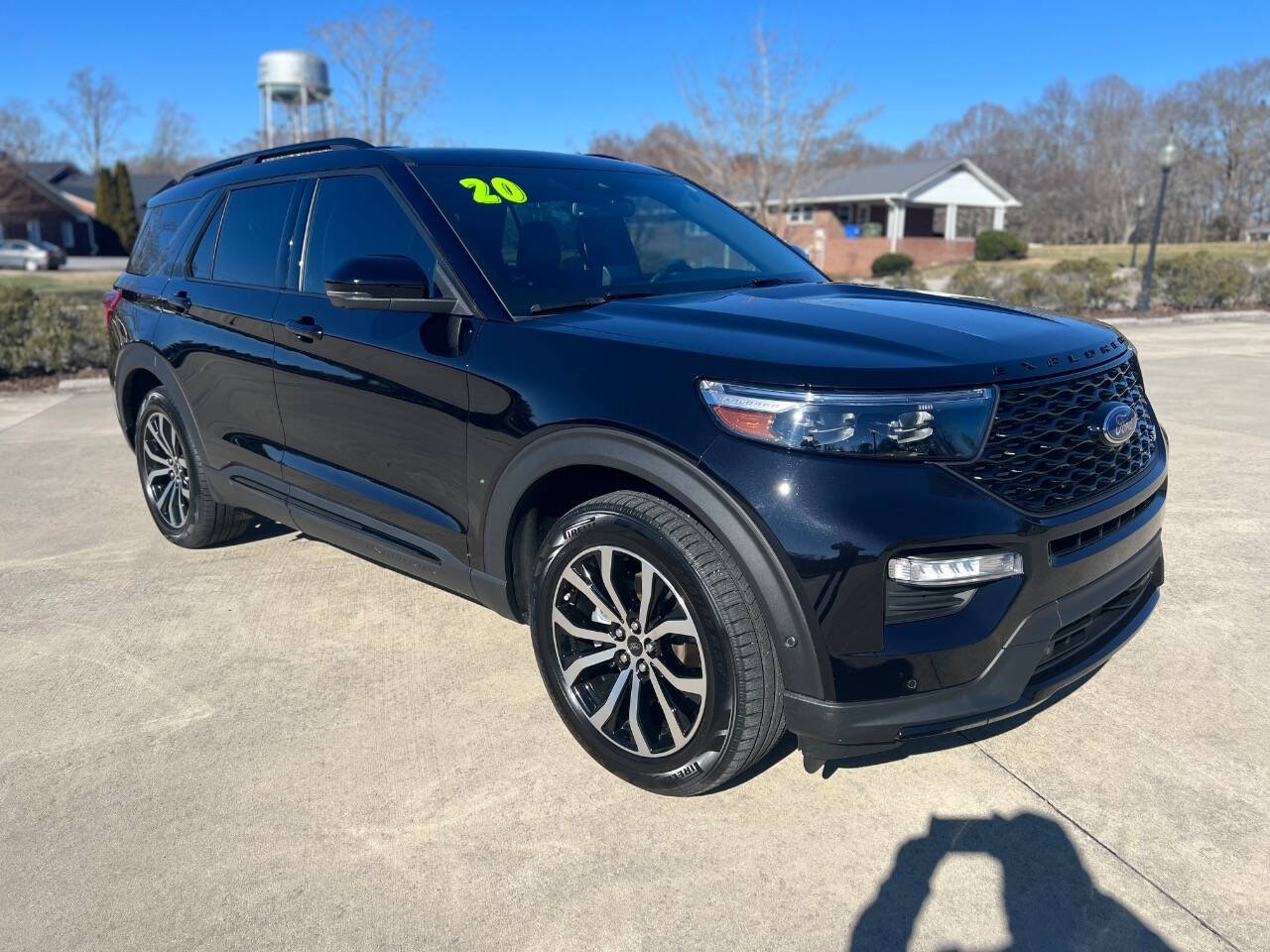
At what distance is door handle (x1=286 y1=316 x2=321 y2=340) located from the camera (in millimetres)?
3783

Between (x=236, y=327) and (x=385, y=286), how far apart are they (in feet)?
4.71

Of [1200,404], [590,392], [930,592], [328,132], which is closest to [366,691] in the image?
[590,392]

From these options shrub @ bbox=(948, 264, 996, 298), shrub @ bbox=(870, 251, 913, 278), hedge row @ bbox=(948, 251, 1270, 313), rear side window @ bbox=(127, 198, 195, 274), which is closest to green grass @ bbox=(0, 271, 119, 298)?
shrub @ bbox=(948, 264, 996, 298)

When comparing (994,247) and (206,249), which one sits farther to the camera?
(994,247)

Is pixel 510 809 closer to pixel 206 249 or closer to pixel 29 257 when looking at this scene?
pixel 206 249

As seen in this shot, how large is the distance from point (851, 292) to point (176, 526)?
12.2 feet

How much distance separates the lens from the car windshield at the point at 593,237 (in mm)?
3381

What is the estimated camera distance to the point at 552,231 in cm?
362

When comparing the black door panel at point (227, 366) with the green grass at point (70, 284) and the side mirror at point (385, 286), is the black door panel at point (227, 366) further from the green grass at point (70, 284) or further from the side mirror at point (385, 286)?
the green grass at point (70, 284)

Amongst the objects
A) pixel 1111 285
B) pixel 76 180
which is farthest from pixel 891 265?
pixel 76 180

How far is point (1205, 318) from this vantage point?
56.0 ft

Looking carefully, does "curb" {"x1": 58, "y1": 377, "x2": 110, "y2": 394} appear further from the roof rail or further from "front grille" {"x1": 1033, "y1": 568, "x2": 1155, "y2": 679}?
"front grille" {"x1": 1033, "y1": 568, "x2": 1155, "y2": 679}

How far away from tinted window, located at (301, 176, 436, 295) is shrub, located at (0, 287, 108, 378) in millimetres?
9019

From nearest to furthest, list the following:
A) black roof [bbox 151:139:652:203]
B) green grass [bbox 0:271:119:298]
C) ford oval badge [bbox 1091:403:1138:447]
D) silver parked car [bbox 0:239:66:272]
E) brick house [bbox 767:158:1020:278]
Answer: ford oval badge [bbox 1091:403:1138:447]
black roof [bbox 151:139:652:203]
green grass [bbox 0:271:119:298]
brick house [bbox 767:158:1020:278]
silver parked car [bbox 0:239:66:272]
